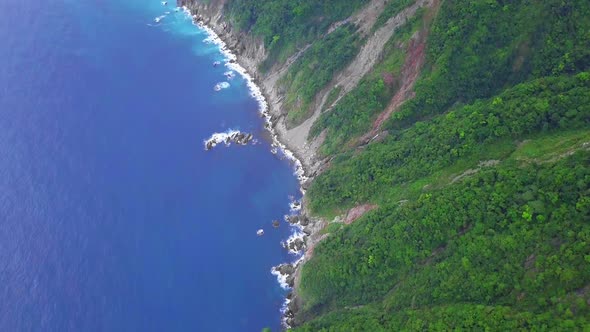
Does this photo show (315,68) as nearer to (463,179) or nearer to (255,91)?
(255,91)

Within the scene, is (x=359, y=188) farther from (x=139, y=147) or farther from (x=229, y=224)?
(x=139, y=147)

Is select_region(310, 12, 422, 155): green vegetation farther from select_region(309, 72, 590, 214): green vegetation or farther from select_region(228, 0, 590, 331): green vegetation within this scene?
select_region(309, 72, 590, 214): green vegetation

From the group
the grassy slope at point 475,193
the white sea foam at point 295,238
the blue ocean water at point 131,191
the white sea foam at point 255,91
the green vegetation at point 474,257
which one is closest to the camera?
the green vegetation at point 474,257

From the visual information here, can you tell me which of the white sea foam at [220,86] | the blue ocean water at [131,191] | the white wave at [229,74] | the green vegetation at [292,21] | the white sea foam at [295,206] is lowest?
the blue ocean water at [131,191]

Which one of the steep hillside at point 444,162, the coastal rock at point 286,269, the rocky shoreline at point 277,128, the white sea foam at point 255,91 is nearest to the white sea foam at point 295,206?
the rocky shoreline at point 277,128

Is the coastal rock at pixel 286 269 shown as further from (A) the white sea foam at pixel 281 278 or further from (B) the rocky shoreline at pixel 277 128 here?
(A) the white sea foam at pixel 281 278

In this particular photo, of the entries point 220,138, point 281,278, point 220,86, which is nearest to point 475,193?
point 281,278

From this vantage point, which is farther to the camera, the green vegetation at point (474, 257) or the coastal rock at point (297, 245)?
the coastal rock at point (297, 245)
